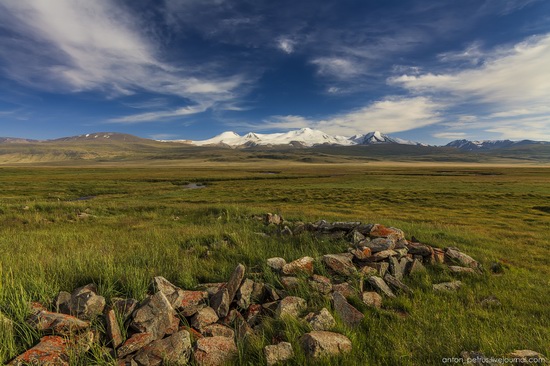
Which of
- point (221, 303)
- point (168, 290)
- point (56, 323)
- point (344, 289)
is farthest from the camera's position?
point (344, 289)

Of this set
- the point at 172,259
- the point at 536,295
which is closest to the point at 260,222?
the point at 172,259

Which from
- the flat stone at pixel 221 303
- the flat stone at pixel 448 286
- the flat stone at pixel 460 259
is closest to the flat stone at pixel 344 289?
the flat stone at pixel 448 286

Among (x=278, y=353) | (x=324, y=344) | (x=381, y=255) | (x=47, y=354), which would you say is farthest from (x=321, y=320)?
(x=47, y=354)

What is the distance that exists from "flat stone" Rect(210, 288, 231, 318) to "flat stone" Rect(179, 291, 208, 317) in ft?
0.80

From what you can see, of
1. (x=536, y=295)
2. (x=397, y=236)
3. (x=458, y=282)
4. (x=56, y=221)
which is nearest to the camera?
(x=536, y=295)

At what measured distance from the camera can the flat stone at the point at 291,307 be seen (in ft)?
18.4

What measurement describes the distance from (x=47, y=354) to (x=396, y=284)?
7.69 meters

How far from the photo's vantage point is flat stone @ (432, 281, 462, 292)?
24.2 feet

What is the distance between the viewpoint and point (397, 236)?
11.0m

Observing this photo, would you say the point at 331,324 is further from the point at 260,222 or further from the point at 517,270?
the point at 260,222

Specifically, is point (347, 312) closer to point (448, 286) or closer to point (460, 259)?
point (448, 286)

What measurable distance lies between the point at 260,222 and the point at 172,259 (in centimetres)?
971

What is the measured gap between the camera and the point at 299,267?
25.8 feet

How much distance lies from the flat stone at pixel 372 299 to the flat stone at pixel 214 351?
3.30m
